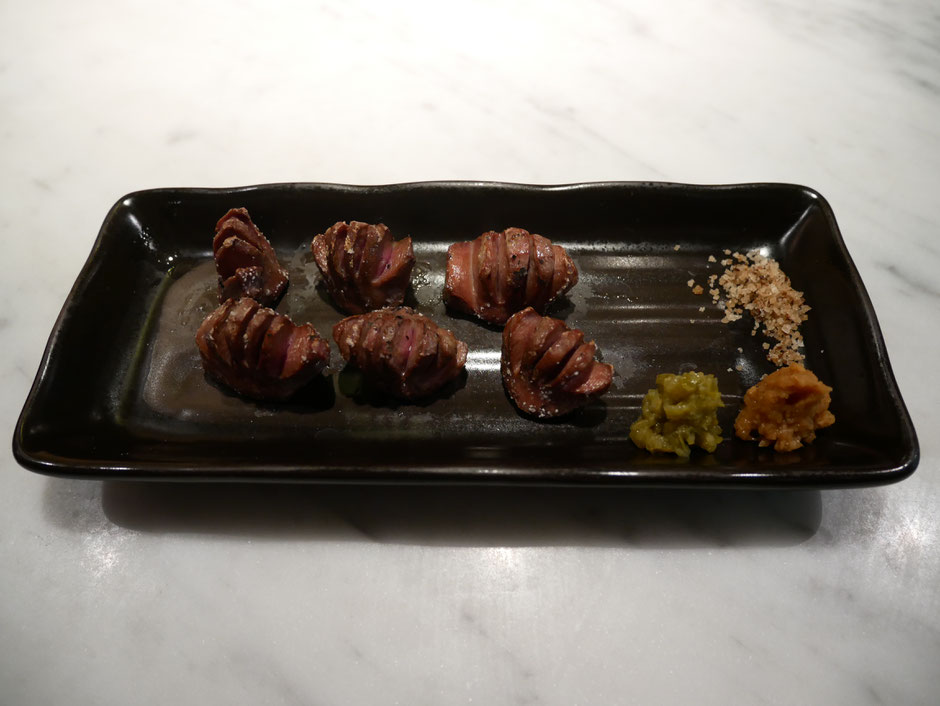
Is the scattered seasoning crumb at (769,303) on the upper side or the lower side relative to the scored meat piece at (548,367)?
upper

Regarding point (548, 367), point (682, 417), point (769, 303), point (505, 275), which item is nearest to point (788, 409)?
point (682, 417)

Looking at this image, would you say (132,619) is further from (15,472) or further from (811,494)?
(811,494)

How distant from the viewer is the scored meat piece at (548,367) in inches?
88.5

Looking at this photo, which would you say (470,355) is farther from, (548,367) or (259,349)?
(259,349)

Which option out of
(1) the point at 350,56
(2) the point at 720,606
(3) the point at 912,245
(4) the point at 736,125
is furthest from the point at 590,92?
(2) the point at 720,606

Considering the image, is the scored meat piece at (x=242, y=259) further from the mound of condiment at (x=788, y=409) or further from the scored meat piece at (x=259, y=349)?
the mound of condiment at (x=788, y=409)

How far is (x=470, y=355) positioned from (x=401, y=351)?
396mm

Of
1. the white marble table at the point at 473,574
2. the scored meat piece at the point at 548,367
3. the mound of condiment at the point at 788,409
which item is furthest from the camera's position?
the scored meat piece at the point at 548,367

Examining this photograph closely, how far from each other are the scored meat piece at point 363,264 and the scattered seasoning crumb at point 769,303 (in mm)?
1329

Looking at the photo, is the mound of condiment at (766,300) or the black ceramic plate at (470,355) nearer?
the black ceramic plate at (470,355)

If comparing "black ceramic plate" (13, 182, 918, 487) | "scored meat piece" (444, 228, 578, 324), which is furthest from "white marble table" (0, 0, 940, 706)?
"scored meat piece" (444, 228, 578, 324)

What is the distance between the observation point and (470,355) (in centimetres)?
259

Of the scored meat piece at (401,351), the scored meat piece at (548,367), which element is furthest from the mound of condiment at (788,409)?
the scored meat piece at (401,351)

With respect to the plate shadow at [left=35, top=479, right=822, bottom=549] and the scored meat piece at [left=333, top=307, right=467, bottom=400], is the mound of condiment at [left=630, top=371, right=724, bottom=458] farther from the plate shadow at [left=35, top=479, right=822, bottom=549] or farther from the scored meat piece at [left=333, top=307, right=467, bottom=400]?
the scored meat piece at [left=333, top=307, right=467, bottom=400]
